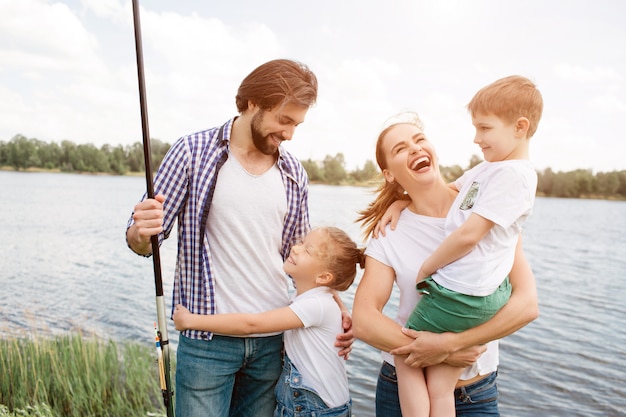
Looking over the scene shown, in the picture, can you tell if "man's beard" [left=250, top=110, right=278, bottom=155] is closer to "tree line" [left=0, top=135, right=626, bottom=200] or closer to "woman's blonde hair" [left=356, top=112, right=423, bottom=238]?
"woman's blonde hair" [left=356, top=112, right=423, bottom=238]

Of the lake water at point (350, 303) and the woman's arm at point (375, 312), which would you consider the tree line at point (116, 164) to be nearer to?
the lake water at point (350, 303)

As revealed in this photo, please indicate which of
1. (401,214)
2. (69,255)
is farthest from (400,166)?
(69,255)

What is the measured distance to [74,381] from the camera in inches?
202

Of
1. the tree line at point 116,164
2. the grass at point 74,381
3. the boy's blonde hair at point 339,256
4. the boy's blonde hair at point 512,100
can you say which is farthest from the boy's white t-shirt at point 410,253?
the tree line at point 116,164

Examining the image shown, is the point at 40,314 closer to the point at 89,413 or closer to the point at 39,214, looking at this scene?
the point at 89,413

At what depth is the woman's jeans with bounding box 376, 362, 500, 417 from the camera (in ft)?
6.90

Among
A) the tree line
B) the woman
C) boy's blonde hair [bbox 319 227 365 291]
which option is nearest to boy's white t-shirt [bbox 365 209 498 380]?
the woman

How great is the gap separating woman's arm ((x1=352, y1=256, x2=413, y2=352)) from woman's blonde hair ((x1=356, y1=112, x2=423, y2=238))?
0.28 m

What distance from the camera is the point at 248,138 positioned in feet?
7.95

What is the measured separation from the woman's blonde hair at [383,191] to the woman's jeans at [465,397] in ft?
1.92

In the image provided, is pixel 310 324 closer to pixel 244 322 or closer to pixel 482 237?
pixel 244 322

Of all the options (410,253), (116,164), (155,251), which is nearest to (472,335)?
(410,253)

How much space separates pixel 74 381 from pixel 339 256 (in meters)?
3.78

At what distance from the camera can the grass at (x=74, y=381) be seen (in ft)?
16.5
